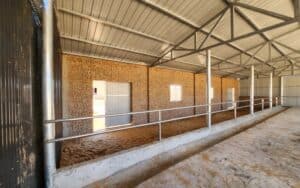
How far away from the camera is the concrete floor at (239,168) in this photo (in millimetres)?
2629

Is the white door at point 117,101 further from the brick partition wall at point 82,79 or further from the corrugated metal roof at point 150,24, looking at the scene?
the corrugated metal roof at point 150,24

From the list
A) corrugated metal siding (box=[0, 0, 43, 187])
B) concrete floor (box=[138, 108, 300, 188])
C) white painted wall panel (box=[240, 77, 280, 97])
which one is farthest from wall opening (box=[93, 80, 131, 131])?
white painted wall panel (box=[240, 77, 280, 97])

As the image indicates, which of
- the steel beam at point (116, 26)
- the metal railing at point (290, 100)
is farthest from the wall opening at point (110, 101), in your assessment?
the metal railing at point (290, 100)

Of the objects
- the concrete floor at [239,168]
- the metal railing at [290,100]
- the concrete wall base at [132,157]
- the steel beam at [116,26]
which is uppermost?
the steel beam at [116,26]

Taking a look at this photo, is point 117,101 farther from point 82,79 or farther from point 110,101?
point 82,79

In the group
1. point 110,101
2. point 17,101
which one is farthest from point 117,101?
point 17,101

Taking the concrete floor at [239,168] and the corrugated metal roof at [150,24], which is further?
the corrugated metal roof at [150,24]

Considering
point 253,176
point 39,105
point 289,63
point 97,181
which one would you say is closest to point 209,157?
point 253,176

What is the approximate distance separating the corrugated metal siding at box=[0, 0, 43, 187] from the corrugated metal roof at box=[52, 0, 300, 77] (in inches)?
82.0

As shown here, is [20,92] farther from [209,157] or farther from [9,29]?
[209,157]

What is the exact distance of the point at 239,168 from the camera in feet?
10.2

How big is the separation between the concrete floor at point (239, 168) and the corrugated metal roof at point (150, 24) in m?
3.00

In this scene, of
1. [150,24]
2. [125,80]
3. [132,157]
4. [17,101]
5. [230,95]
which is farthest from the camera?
[230,95]

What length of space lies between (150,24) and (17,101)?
3.82 meters
